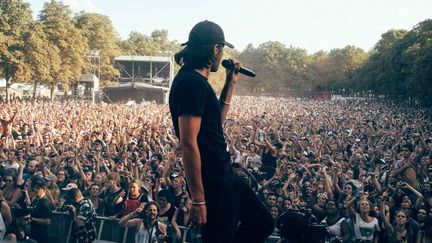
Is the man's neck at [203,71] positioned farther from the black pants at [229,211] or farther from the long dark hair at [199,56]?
the black pants at [229,211]

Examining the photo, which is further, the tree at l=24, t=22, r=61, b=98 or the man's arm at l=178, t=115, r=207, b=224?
the tree at l=24, t=22, r=61, b=98

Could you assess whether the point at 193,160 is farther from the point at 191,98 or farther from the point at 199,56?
the point at 199,56

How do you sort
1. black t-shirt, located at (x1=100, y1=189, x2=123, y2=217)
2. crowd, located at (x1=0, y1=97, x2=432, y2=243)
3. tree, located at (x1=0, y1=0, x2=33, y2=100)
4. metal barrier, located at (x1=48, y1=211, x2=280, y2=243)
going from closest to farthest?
crowd, located at (x1=0, y1=97, x2=432, y2=243)
metal barrier, located at (x1=48, y1=211, x2=280, y2=243)
black t-shirt, located at (x1=100, y1=189, x2=123, y2=217)
tree, located at (x1=0, y1=0, x2=33, y2=100)

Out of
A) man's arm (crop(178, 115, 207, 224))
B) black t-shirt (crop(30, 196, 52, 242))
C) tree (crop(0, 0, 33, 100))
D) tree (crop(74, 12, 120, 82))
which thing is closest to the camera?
man's arm (crop(178, 115, 207, 224))

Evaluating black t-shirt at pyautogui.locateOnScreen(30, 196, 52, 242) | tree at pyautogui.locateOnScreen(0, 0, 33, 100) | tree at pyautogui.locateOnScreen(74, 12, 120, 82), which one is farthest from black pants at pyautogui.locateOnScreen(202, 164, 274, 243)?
tree at pyautogui.locateOnScreen(74, 12, 120, 82)

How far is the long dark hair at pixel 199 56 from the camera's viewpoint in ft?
8.16

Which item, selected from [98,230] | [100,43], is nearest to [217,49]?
[98,230]

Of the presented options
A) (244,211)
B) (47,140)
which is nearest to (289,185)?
(244,211)

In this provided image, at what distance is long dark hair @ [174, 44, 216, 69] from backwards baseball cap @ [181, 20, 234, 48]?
26mm

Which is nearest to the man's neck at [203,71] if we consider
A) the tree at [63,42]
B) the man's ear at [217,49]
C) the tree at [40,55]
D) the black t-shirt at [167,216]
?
the man's ear at [217,49]

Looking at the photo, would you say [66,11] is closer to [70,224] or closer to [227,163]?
[70,224]

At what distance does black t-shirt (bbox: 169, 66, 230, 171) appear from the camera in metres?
2.34

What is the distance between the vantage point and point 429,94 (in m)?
35.4

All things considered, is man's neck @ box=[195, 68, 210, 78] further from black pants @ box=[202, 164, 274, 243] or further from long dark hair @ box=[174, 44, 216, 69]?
black pants @ box=[202, 164, 274, 243]
